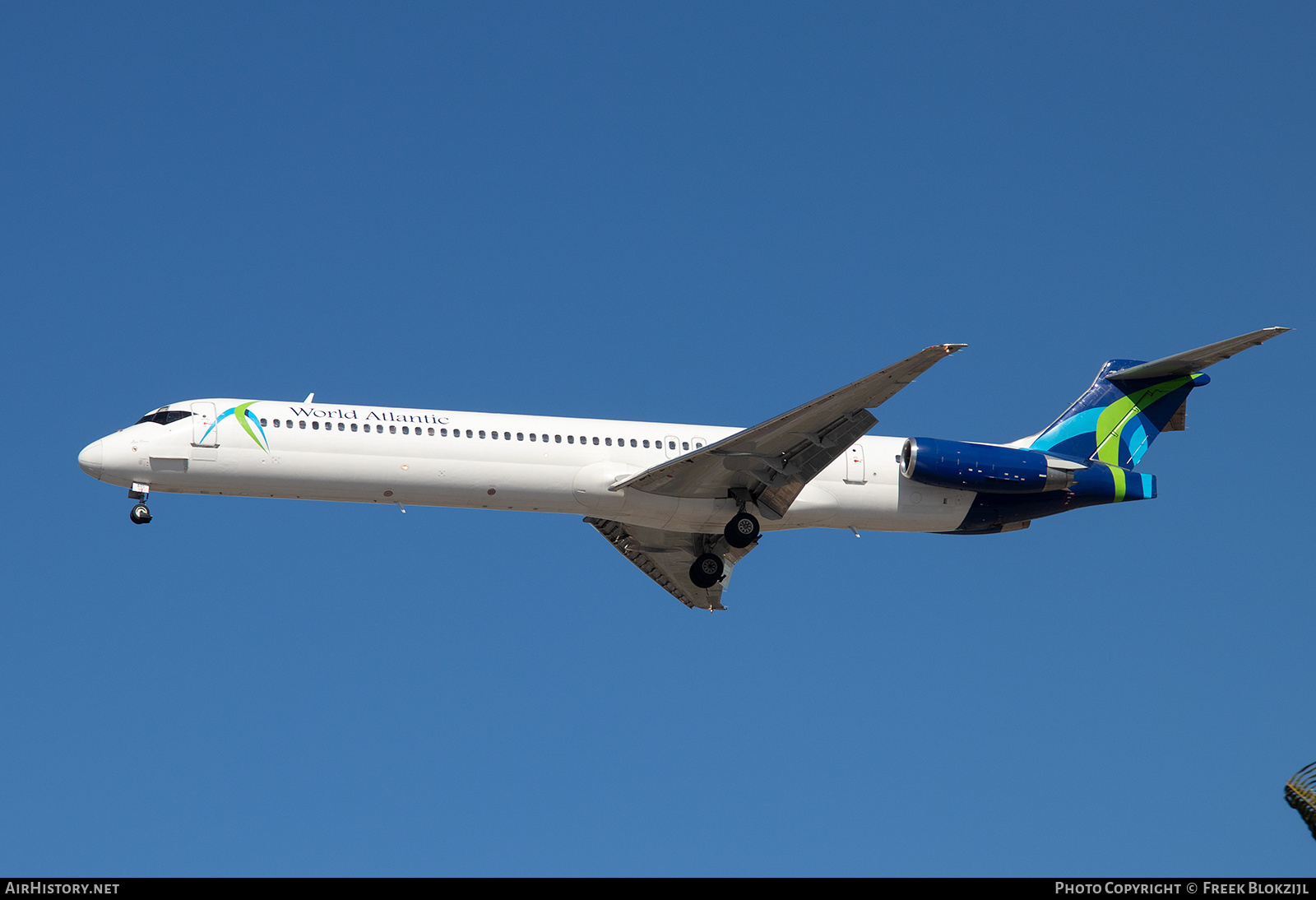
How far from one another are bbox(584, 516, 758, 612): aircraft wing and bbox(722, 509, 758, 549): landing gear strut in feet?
7.66

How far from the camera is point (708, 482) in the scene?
2720 cm

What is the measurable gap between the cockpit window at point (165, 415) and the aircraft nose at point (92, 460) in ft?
3.01

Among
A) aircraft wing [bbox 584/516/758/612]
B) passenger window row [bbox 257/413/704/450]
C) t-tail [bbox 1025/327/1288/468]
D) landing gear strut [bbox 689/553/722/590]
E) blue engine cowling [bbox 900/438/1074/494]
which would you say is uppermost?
t-tail [bbox 1025/327/1288/468]

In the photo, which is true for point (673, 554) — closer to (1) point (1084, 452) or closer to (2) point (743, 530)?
(2) point (743, 530)

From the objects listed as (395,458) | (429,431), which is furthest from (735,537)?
(395,458)

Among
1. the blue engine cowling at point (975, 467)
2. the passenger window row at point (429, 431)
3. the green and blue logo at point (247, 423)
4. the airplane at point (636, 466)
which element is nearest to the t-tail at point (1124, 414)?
the airplane at point (636, 466)

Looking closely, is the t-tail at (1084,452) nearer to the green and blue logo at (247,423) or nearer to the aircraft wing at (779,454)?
the aircraft wing at (779,454)

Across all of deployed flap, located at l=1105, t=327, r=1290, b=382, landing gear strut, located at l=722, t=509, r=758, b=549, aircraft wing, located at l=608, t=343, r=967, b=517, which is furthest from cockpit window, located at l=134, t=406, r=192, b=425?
deployed flap, located at l=1105, t=327, r=1290, b=382

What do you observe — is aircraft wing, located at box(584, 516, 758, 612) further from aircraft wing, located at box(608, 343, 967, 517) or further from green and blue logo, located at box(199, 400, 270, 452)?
green and blue logo, located at box(199, 400, 270, 452)

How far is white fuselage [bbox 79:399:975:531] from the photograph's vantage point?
26172 mm

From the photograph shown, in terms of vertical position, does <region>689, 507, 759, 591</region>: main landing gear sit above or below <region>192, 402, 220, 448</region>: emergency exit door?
below

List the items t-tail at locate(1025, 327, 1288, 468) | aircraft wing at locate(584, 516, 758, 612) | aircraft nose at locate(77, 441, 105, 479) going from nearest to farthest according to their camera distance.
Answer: aircraft nose at locate(77, 441, 105, 479) < t-tail at locate(1025, 327, 1288, 468) < aircraft wing at locate(584, 516, 758, 612)
